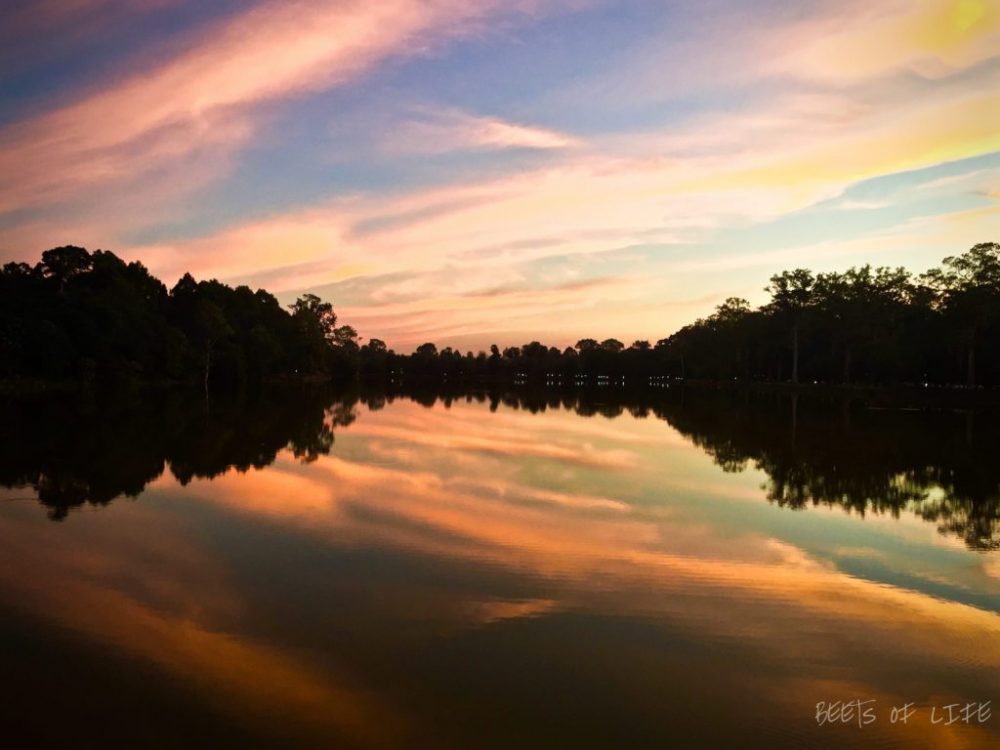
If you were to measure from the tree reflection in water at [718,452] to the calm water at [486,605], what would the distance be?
19 centimetres

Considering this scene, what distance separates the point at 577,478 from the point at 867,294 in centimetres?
8090

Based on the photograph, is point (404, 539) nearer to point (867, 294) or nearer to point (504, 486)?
point (504, 486)

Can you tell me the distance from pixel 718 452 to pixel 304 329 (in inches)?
4042

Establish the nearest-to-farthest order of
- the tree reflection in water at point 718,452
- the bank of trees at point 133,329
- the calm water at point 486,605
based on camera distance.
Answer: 1. the calm water at point 486,605
2. the tree reflection in water at point 718,452
3. the bank of trees at point 133,329

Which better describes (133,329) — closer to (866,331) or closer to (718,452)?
(718,452)

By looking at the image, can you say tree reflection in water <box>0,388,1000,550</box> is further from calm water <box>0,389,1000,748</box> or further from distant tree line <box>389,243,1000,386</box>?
distant tree line <box>389,243,1000,386</box>

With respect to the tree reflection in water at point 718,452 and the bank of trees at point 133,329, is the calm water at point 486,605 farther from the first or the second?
the bank of trees at point 133,329

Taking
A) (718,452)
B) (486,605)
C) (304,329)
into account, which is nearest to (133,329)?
(304,329)

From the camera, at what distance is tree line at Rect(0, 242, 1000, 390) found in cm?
6309

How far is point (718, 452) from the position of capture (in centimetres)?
2461


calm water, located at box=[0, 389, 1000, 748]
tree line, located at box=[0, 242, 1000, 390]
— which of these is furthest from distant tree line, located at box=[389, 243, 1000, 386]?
calm water, located at box=[0, 389, 1000, 748]

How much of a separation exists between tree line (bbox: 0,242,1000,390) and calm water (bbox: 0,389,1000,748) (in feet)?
170

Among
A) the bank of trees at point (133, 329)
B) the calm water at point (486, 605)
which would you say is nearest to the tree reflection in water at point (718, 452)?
the calm water at point (486, 605)

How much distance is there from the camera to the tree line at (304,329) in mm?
63094
